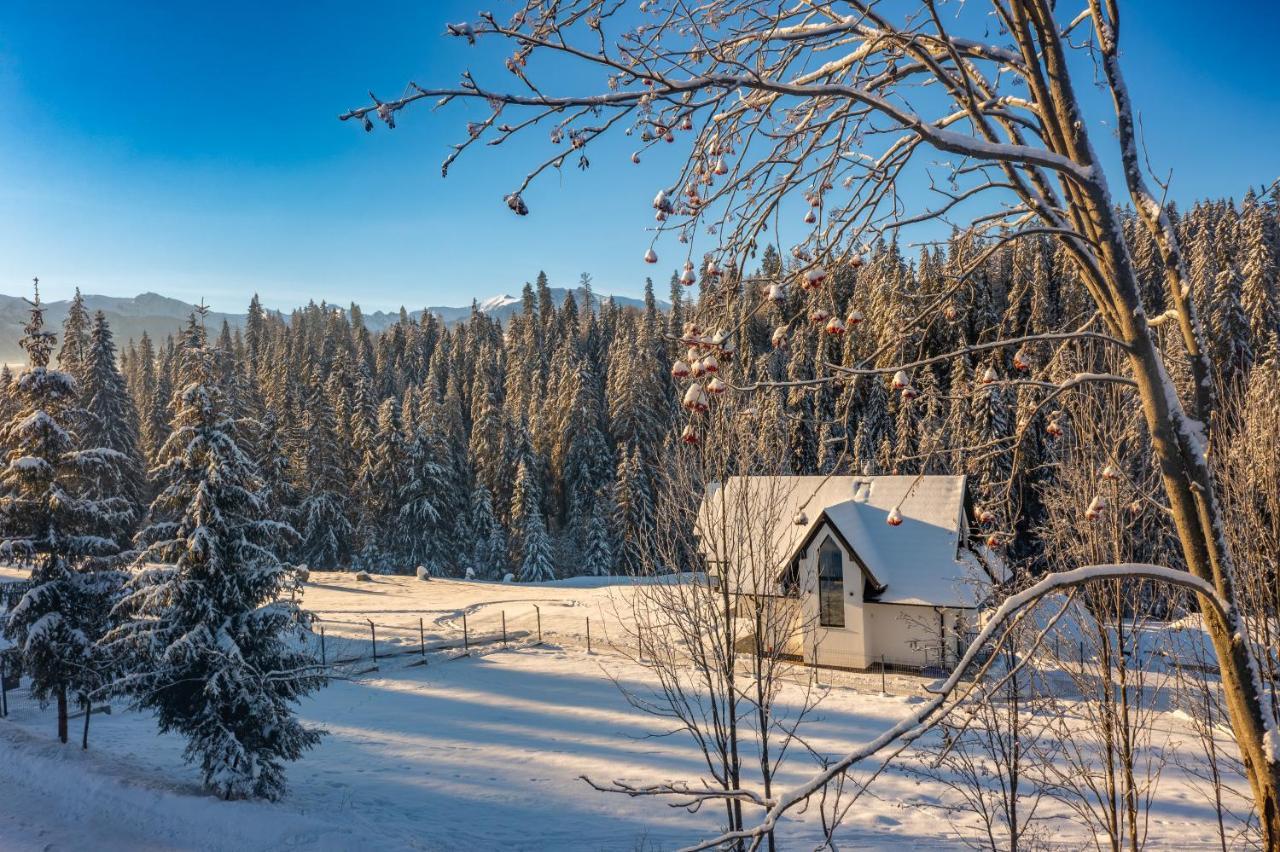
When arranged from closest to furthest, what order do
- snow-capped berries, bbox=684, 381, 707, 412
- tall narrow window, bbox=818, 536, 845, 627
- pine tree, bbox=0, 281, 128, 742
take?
snow-capped berries, bbox=684, 381, 707, 412 < pine tree, bbox=0, 281, 128, 742 < tall narrow window, bbox=818, 536, 845, 627

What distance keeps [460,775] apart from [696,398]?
16.7 m

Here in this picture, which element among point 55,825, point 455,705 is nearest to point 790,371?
point 55,825

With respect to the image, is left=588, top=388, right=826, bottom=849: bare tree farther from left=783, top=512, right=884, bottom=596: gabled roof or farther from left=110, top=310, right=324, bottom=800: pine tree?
left=783, top=512, right=884, bottom=596: gabled roof

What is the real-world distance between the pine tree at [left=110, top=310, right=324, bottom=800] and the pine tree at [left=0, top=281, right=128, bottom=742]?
9.63 feet

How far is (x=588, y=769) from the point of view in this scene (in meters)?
16.6

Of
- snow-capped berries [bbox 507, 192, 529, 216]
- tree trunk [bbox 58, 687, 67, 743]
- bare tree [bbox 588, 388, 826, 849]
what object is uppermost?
snow-capped berries [bbox 507, 192, 529, 216]

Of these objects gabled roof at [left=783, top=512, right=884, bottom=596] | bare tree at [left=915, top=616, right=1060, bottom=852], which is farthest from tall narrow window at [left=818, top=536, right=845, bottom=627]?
bare tree at [left=915, top=616, right=1060, bottom=852]

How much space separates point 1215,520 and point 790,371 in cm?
246

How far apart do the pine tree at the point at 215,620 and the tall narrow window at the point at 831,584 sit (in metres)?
16.4

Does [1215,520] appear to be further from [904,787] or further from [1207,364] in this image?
[904,787]

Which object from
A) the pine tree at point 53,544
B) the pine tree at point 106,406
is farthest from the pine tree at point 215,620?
the pine tree at point 106,406

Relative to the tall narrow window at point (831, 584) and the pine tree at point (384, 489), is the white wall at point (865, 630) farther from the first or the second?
the pine tree at point (384, 489)

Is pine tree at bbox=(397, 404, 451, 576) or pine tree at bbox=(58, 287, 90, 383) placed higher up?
pine tree at bbox=(58, 287, 90, 383)

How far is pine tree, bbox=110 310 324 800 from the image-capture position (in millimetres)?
13977
